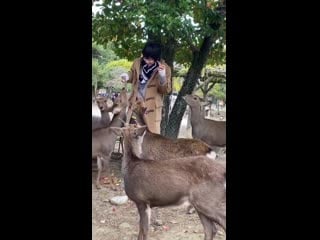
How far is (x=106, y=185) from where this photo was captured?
11.7 feet

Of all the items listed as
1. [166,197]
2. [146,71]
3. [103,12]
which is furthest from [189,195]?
[103,12]

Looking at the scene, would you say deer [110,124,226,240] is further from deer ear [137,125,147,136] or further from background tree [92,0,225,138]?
background tree [92,0,225,138]

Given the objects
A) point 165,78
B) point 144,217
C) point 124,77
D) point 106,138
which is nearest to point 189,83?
point 165,78

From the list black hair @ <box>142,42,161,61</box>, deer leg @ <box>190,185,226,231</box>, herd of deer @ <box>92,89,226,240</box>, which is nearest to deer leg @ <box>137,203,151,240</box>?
herd of deer @ <box>92,89,226,240</box>

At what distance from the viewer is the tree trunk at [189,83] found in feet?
11.7

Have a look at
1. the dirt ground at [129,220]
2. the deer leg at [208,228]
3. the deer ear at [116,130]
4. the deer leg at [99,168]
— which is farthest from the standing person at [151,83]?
the deer leg at [208,228]

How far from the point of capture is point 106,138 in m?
3.61

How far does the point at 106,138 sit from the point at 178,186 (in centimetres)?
59

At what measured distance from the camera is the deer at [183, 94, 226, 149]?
11.5 feet

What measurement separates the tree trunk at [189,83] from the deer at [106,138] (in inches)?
12.7

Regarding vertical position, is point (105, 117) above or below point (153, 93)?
below

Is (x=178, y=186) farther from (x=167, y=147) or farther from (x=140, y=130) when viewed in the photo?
(x=140, y=130)

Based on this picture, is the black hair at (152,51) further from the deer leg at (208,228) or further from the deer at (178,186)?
the deer leg at (208,228)
